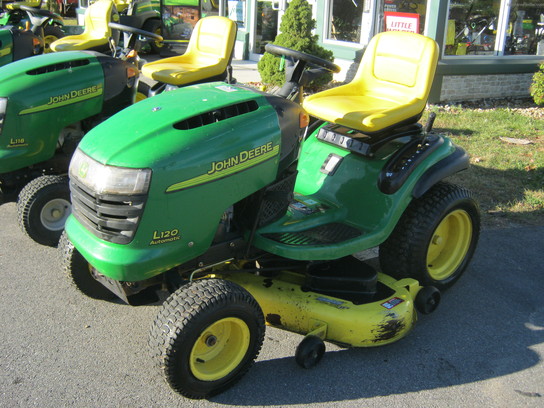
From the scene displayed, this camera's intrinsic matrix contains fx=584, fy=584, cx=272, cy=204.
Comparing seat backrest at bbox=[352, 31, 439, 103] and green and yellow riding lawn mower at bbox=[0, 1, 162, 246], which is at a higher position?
seat backrest at bbox=[352, 31, 439, 103]

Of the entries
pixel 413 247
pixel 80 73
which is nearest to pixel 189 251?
pixel 413 247

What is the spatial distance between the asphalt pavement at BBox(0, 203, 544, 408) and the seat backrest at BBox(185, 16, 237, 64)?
2464mm

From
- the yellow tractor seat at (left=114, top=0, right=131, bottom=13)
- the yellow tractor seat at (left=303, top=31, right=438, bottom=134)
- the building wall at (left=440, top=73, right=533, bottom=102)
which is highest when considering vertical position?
the yellow tractor seat at (left=114, top=0, right=131, bottom=13)

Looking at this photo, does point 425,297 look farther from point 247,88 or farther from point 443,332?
point 247,88

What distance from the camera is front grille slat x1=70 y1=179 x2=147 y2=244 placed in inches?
94.9

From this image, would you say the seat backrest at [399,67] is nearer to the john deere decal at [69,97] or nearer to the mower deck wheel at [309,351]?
the mower deck wheel at [309,351]

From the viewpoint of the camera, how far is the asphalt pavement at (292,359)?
2.66 meters

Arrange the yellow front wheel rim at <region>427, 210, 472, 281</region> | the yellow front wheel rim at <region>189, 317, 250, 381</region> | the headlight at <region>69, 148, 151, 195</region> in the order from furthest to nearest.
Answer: the yellow front wheel rim at <region>427, 210, 472, 281</region>
the yellow front wheel rim at <region>189, 317, 250, 381</region>
the headlight at <region>69, 148, 151, 195</region>

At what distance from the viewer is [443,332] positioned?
10.5ft

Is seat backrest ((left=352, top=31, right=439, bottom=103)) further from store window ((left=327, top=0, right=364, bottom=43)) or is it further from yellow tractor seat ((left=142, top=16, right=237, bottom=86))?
store window ((left=327, top=0, right=364, bottom=43))

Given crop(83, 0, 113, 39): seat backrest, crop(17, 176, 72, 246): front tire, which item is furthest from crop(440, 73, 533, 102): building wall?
crop(17, 176, 72, 246): front tire

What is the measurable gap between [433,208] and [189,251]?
1.48 m

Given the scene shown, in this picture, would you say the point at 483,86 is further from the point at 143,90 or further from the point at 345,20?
the point at 143,90

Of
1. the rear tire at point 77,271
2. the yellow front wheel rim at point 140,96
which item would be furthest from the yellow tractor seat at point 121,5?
the rear tire at point 77,271
